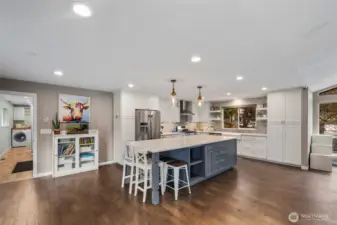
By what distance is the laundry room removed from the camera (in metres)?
4.60

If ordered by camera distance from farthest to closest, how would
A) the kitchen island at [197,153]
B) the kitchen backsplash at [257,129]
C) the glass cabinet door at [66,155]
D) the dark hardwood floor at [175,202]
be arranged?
the kitchen backsplash at [257,129] → the glass cabinet door at [66,155] → the kitchen island at [197,153] → the dark hardwood floor at [175,202]

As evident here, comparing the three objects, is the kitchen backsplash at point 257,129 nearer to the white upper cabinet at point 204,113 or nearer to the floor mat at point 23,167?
the white upper cabinet at point 204,113

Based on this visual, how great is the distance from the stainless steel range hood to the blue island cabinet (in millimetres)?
3159

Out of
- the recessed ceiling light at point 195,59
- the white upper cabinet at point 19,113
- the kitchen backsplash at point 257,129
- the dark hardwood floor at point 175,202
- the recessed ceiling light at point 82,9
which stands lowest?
the dark hardwood floor at point 175,202

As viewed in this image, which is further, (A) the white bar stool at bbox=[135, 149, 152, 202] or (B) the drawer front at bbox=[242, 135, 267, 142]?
(B) the drawer front at bbox=[242, 135, 267, 142]

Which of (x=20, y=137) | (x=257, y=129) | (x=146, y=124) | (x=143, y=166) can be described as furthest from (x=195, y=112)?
(x=20, y=137)

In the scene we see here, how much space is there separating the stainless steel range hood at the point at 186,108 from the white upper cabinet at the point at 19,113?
8.33 m

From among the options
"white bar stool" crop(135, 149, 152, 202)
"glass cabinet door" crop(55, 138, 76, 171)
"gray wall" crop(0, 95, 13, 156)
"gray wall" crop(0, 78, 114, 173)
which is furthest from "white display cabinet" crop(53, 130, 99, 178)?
"gray wall" crop(0, 95, 13, 156)

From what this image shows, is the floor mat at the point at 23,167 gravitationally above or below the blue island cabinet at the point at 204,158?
below

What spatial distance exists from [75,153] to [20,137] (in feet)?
19.1

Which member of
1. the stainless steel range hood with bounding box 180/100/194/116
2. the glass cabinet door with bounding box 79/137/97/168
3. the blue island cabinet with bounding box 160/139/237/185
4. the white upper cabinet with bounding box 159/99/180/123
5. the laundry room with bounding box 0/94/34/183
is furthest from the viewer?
the stainless steel range hood with bounding box 180/100/194/116

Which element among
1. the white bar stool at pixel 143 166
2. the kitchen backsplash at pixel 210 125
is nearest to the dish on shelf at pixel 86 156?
the white bar stool at pixel 143 166

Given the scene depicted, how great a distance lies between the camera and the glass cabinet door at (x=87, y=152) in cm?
473

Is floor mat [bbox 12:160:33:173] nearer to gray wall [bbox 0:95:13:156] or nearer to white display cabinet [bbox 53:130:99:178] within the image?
white display cabinet [bbox 53:130:99:178]
